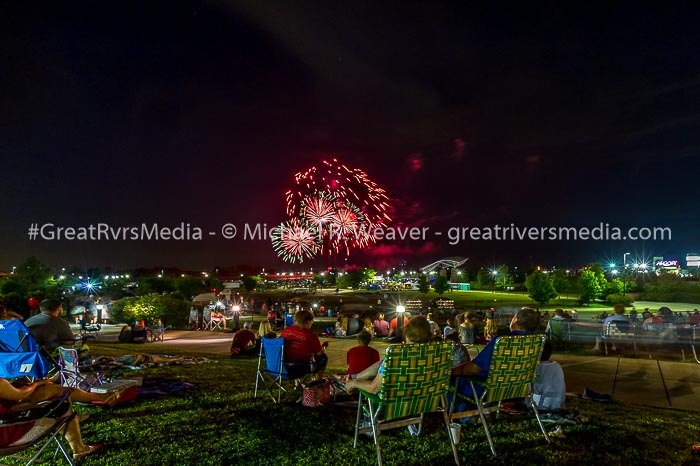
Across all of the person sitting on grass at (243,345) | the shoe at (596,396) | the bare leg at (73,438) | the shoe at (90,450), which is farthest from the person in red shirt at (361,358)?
the person sitting on grass at (243,345)

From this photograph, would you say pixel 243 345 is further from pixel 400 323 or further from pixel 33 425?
pixel 33 425

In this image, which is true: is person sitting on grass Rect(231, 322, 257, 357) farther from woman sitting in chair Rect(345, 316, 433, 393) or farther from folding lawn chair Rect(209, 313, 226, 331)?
folding lawn chair Rect(209, 313, 226, 331)

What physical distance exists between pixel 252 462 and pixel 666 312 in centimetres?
1617

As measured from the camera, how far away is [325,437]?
5.14 m

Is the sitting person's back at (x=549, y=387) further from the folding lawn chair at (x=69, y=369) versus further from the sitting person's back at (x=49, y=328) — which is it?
the sitting person's back at (x=49, y=328)

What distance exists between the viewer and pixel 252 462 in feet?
14.6

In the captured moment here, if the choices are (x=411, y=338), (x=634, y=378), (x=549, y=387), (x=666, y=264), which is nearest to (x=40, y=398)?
(x=411, y=338)

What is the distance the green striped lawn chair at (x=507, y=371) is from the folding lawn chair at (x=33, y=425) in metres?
3.44


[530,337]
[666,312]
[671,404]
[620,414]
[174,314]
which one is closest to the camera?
[530,337]

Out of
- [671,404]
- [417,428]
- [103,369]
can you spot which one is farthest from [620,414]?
[103,369]

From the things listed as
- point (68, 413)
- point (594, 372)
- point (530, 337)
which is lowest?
point (594, 372)

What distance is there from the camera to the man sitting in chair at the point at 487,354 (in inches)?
189

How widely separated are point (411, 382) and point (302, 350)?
9.16ft

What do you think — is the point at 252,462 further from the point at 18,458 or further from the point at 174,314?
the point at 174,314
